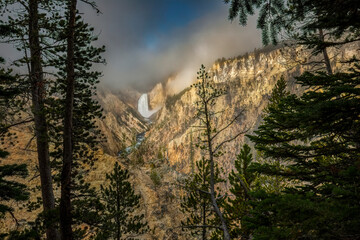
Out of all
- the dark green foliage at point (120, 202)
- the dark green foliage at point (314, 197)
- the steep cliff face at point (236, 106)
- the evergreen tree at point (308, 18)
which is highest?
the steep cliff face at point (236, 106)

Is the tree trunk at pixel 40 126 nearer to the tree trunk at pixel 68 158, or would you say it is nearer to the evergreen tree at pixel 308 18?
the tree trunk at pixel 68 158

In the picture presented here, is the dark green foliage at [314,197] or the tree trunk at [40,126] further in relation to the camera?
the tree trunk at [40,126]

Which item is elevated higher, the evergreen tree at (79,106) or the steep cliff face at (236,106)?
the steep cliff face at (236,106)

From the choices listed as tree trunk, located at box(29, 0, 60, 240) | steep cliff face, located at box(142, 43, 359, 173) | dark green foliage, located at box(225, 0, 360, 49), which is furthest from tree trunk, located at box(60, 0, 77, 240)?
steep cliff face, located at box(142, 43, 359, 173)

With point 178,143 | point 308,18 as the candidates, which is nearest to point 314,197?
point 308,18

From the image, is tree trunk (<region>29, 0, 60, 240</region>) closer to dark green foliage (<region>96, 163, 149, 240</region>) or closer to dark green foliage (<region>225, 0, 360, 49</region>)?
→ dark green foliage (<region>96, 163, 149, 240</region>)

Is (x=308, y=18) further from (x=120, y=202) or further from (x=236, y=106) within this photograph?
(x=236, y=106)

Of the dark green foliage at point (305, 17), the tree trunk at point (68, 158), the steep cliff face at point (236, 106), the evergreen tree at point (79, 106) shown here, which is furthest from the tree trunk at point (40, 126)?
the steep cliff face at point (236, 106)

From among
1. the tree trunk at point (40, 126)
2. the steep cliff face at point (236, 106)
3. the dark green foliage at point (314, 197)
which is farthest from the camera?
the steep cliff face at point (236, 106)

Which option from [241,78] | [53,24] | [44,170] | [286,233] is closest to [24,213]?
[44,170]

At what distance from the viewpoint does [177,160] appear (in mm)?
133375

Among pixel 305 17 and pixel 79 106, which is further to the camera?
pixel 79 106

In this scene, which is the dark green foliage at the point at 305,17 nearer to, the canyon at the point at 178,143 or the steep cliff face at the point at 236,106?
the canyon at the point at 178,143

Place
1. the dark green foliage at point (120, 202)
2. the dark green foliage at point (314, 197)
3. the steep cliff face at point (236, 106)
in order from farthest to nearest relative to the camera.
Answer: the steep cliff face at point (236, 106), the dark green foliage at point (120, 202), the dark green foliage at point (314, 197)
